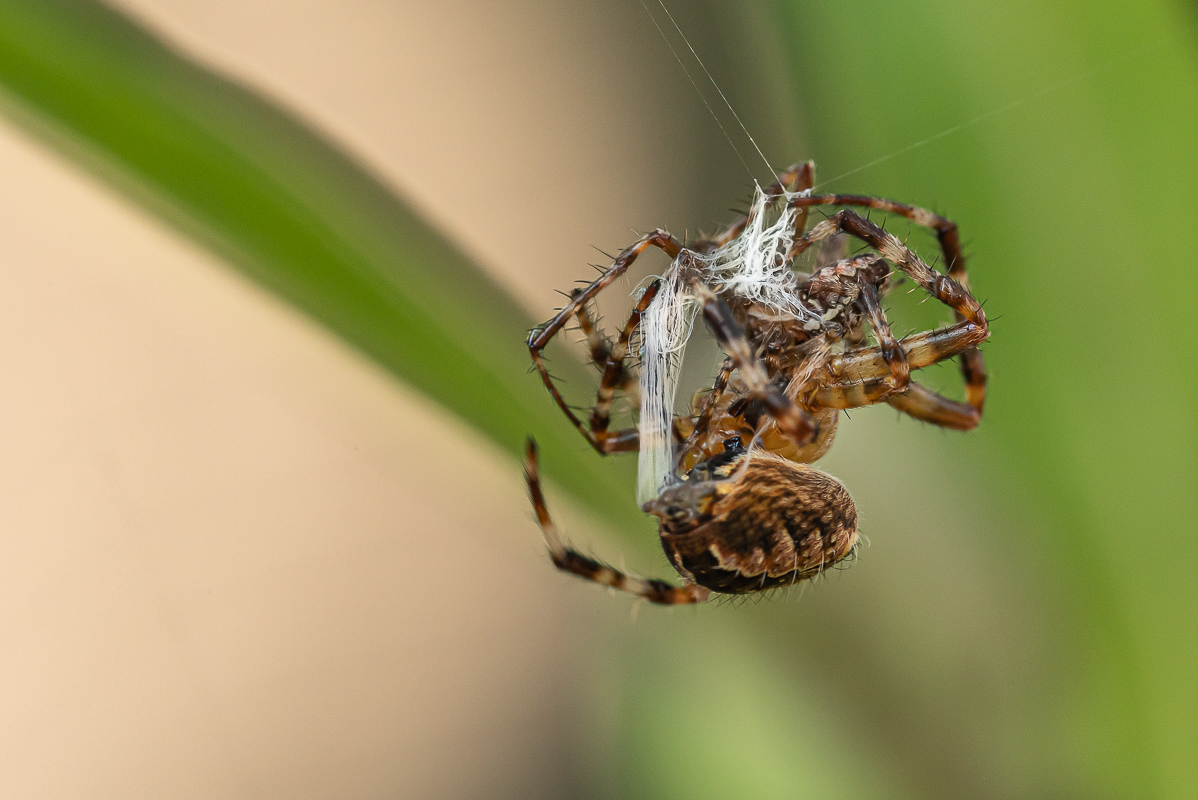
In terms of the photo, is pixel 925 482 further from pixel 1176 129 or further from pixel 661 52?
pixel 661 52

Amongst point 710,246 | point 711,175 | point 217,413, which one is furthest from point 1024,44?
point 217,413

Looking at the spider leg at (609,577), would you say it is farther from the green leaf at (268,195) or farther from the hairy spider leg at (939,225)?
the hairy spider leg at (939,225)

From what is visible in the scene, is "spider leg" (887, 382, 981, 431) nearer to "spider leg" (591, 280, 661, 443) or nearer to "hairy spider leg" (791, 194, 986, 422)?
"hairy spider leg" (791, 194, 986, 422)

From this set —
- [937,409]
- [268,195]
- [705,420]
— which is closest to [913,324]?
[937,409]

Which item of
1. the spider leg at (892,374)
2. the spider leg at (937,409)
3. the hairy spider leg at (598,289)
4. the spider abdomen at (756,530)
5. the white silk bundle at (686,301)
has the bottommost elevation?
the spider abdomen at (756,530)

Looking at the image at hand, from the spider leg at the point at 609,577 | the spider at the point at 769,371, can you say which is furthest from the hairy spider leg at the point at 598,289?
the spider leg at the point at 609,577

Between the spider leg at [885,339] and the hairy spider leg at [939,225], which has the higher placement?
the hairy spider leg at [939,225]
